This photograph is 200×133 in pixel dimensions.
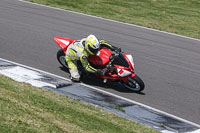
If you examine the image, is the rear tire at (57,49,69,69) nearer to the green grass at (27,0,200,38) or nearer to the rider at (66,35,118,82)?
the rider at (66,35,118,82)

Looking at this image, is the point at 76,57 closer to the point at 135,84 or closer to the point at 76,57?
the point at 76,57

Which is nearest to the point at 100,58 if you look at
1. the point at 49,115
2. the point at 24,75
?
the point at 24,75

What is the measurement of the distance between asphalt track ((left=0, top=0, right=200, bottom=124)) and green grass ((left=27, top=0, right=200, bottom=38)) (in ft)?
4.14

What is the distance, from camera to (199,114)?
9891 millimetres

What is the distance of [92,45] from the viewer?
1073 centimetres

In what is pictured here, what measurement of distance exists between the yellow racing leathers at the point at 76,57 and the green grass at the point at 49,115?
2.06 m

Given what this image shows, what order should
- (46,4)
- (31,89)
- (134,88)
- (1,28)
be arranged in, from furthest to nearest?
(46,4), (1,28), (134,88), (31,89)

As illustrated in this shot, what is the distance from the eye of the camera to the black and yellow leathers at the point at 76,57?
11.0 meters

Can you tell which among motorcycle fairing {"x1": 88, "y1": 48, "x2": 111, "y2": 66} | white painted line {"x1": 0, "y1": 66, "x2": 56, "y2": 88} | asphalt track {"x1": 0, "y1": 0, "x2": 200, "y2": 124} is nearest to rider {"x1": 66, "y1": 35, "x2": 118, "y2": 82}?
motorcycle fairing {"x1": 88, "y1": 48, "x2": 111, "y2": 66}

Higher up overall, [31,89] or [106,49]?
[106,49]

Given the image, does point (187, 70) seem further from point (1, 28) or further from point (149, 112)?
point (1, 28)

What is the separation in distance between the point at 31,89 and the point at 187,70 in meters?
6.44

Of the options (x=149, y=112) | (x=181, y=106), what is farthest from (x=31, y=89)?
(x=181, y=106)

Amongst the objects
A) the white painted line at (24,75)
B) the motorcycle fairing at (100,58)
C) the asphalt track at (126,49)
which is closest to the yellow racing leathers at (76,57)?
the motorcycle fairing at (100,58)
